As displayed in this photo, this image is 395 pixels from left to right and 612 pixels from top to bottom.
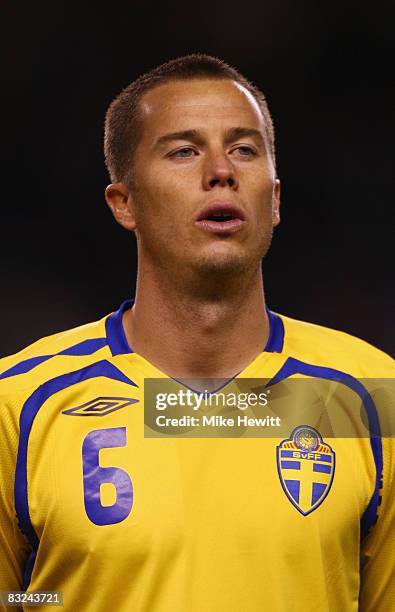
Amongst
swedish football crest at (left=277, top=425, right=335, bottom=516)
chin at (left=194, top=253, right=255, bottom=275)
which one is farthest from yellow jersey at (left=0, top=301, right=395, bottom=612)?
chin at (left=194, top=253, right=255, bottom=275)

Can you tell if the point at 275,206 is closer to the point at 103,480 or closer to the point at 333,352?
the point at 333,352

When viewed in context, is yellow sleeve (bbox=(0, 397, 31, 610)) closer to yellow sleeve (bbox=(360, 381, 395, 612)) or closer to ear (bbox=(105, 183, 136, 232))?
ear (bbox=(105, 183, 136, 232))

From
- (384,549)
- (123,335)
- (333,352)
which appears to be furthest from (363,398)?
(123,335)

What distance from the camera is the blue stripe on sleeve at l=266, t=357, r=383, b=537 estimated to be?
236 centimetres

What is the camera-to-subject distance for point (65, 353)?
8.21 ft

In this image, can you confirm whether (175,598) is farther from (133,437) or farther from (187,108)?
(187,108)

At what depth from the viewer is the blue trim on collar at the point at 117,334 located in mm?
2496

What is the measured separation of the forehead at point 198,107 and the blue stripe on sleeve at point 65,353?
56cm

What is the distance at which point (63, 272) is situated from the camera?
4.36m

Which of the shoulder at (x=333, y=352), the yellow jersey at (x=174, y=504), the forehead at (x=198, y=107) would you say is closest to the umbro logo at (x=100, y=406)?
the yellow jersey at (x=174, y=504)

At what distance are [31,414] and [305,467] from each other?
2.25ft

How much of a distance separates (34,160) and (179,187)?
86.7 inches

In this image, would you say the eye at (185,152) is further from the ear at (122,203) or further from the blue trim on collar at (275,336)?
the blue trim on collar at (275,336)

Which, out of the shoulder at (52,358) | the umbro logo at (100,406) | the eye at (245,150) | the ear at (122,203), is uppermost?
the eye at (245,150)
